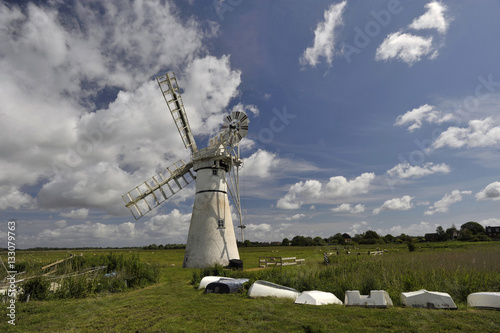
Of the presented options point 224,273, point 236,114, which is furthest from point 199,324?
point 236,114

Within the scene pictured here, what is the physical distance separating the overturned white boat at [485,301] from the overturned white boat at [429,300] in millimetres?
831

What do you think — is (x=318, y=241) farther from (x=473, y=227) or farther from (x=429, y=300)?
(x=429, y=300)

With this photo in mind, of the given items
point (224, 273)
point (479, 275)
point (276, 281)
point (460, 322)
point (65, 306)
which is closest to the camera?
point (460, 322)

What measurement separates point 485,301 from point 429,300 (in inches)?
68.2

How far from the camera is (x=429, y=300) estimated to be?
9.62 meters

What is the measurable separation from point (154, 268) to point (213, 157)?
11.1 metres

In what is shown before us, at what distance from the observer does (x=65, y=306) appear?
1152 centimetres

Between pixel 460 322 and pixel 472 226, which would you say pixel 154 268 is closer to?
pixel 460 322

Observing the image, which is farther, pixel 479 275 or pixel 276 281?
pixel 276 281

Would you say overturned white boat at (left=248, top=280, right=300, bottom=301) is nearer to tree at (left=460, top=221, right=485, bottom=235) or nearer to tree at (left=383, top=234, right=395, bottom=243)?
tree at (left=383, top=234, right=395, bottom=243)

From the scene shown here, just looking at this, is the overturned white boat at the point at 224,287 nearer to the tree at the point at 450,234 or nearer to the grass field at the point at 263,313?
Result: the grass field at the point at 263,313

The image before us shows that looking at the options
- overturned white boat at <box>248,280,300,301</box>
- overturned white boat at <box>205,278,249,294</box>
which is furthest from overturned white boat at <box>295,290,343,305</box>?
overturned white boat at <box>205,278,249,294</box>

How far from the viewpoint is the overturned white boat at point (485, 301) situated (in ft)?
29.7

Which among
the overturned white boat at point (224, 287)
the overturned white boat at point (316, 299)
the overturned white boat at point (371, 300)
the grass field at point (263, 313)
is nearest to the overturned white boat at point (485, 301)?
the grass field at point (263, 313)
